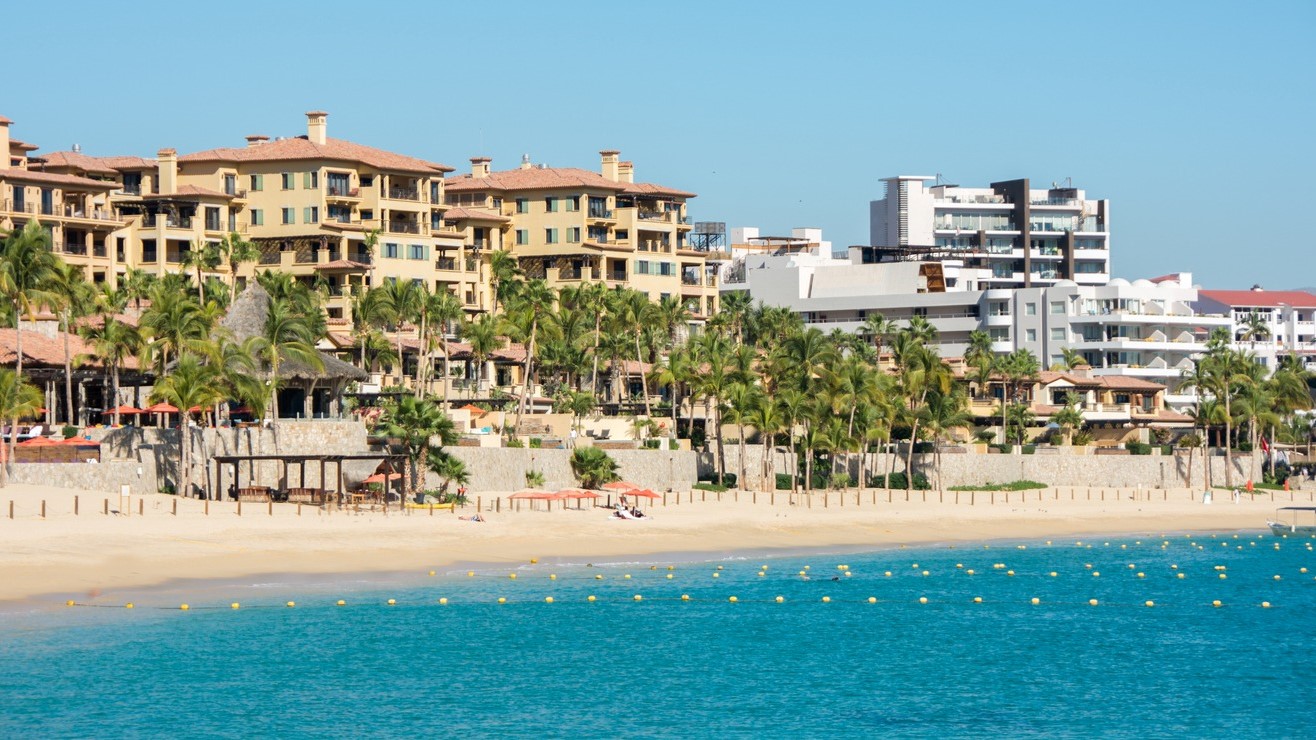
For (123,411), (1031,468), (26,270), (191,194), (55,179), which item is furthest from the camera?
(191,194)

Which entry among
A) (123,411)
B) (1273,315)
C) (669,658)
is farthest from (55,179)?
(1273,315)

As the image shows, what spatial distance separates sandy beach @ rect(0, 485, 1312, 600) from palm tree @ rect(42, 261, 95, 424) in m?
15.0

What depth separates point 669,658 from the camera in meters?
54.2

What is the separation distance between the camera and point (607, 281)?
14612 centimetres

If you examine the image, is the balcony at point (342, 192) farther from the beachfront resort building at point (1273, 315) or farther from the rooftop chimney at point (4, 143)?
the beachfront resort building at point (1273, 315)

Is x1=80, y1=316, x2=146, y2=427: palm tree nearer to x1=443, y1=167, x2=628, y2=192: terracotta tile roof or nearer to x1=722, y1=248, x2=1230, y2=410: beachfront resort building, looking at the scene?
x1=443, y1=167, x2=628, y2=192: terracotta tile roof

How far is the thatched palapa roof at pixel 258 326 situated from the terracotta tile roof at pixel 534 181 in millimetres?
59455

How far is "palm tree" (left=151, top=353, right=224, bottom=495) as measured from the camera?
73.4 metres

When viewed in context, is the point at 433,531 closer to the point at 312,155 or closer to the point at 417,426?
the point at 417,426

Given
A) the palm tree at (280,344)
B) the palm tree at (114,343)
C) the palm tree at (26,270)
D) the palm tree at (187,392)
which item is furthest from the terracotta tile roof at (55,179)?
the palm tree at (187,392)

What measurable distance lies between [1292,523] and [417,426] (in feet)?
167

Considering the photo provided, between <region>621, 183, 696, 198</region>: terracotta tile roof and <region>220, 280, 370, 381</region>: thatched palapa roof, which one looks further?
<region>621, 183, 696, 198</region>: terracotta tile roof

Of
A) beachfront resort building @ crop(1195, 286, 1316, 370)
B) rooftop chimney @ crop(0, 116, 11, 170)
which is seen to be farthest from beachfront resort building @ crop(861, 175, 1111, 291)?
rooftop chimney @ crop(0, 116, 11, 170)

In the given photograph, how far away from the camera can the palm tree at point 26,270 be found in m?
80.0
